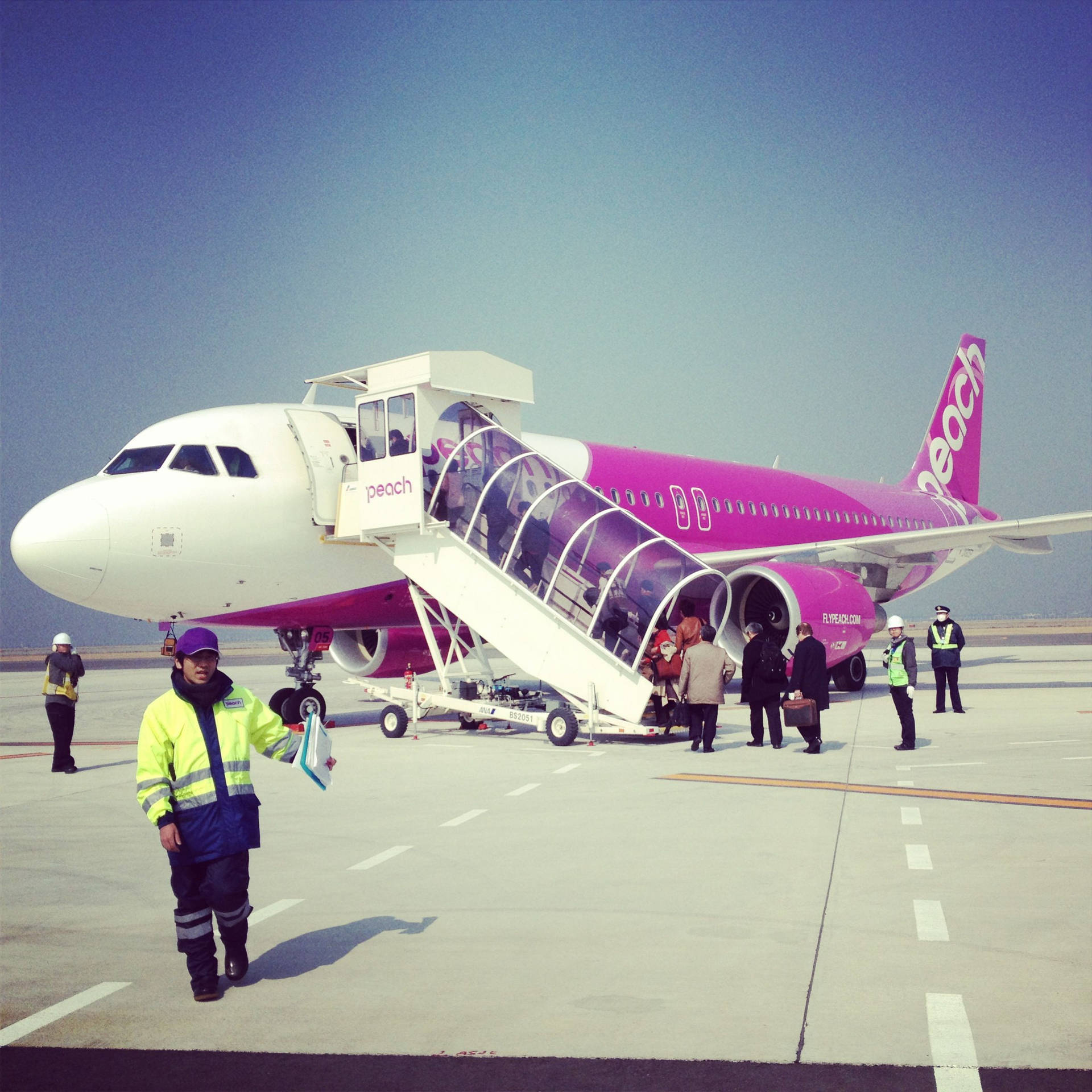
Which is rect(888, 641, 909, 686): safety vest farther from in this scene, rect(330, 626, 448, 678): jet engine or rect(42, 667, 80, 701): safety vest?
rect(42, 667, 80, 701): safety vest

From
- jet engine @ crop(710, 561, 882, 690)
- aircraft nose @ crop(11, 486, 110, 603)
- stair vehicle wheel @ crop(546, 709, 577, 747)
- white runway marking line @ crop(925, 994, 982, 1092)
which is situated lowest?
white runway marking line @ crop(925, 994, 982, 1092)

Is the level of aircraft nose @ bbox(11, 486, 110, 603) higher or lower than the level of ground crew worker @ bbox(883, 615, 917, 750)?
higher

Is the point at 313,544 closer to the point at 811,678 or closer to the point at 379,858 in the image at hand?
the point at 811,678

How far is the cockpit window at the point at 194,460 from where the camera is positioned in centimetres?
1317

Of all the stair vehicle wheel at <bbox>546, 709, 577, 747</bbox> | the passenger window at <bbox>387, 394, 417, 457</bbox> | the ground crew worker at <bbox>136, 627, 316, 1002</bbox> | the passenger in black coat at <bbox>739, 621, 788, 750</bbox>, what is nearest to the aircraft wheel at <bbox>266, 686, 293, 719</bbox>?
the passenger window at <bbox>387, 394, 417, 457</bbox>

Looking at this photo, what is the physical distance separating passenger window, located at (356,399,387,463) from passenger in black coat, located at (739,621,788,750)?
5034mm

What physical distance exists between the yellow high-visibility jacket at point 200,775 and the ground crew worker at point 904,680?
7753 millimetres

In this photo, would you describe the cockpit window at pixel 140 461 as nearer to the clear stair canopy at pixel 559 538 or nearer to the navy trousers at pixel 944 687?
the clear stair canopy at pixel 559 538

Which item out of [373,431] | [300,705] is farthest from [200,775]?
[373,431]

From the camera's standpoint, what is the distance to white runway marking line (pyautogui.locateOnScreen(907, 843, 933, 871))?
628cm

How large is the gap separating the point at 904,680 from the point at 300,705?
723 cm

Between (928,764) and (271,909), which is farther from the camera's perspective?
(928,764)

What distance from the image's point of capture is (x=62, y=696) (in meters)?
11.8

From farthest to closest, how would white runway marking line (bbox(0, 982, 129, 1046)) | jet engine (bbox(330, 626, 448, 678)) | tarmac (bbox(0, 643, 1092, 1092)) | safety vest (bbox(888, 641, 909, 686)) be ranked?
jet engine (bbox(330, 626, 448, 678)), safety vest (bbox(888, 641, 909, 686)), white runway marking line (bbox(0, 982, 129, 1046)), tarmac (bbox(0, 643, 1092, 1092))
